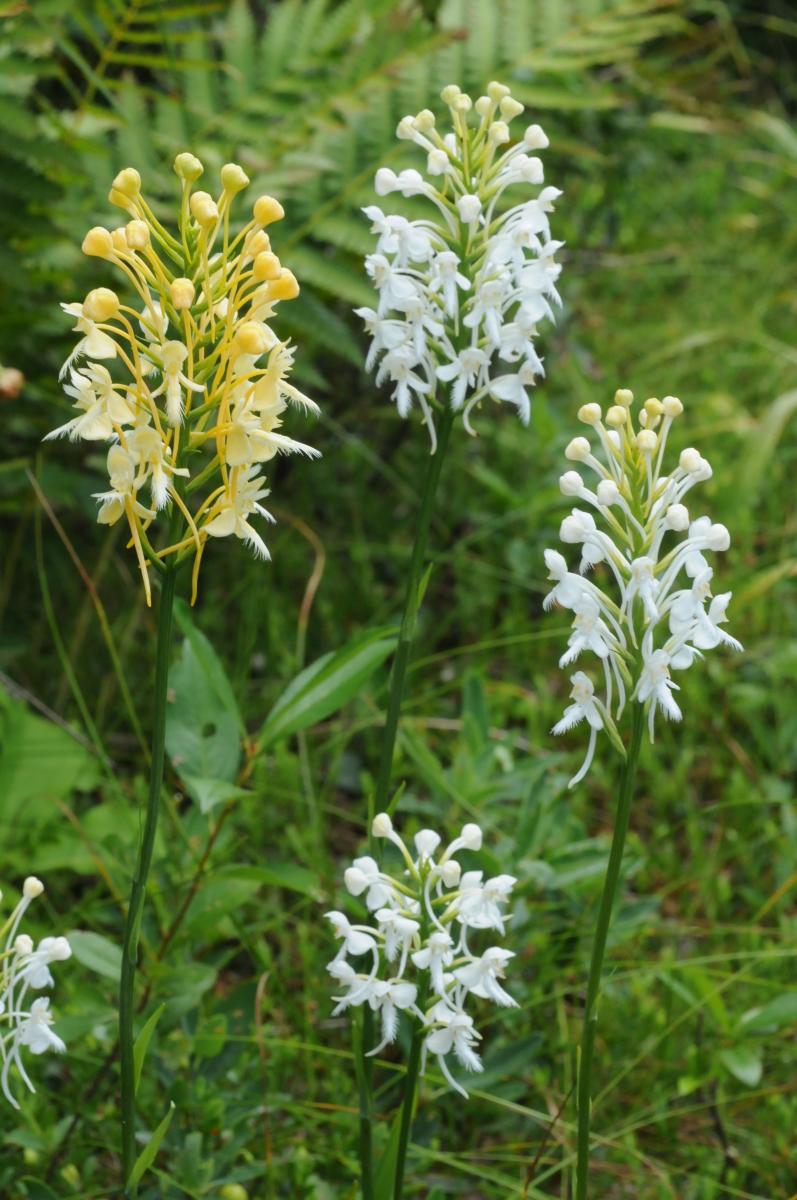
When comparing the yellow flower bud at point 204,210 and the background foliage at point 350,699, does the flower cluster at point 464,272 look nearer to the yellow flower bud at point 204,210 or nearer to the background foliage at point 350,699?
the yellow flower bud at point 204,210

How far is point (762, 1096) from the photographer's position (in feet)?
8.15

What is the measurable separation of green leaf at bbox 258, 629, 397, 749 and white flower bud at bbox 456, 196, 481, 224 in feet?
1.99

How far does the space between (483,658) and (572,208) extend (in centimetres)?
247

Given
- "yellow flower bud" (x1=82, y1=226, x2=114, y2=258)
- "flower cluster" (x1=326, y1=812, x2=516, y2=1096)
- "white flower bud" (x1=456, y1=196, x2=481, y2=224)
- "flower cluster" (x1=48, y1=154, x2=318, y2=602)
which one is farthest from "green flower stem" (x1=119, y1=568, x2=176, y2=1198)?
"white flower bud" (x1=456, y1=196, x2=481, y2=224)

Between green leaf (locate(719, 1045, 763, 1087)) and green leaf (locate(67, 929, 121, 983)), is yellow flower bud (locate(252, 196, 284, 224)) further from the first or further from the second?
green leaf (locate(719, 1045, 763, 1087))

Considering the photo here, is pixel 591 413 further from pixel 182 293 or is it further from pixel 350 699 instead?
pixel 350 699

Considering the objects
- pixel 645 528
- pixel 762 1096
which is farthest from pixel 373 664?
pixel 762 1096

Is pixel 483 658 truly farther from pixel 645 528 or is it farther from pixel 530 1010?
pixel 645 528

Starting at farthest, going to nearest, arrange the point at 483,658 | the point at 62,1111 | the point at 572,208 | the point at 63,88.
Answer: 1. the point at 572,208
2. the point at 63,88
3. the point at 483,658
4. the point at 62,1111

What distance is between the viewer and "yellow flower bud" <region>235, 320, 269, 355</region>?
1364mm

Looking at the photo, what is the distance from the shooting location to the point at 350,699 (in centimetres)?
214

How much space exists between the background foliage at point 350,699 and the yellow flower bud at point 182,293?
690 mm

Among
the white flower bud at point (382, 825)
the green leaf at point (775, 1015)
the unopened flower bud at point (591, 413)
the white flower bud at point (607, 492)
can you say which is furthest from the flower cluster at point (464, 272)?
the green leaf at point (775, 1015)

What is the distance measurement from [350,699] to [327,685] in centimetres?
15
